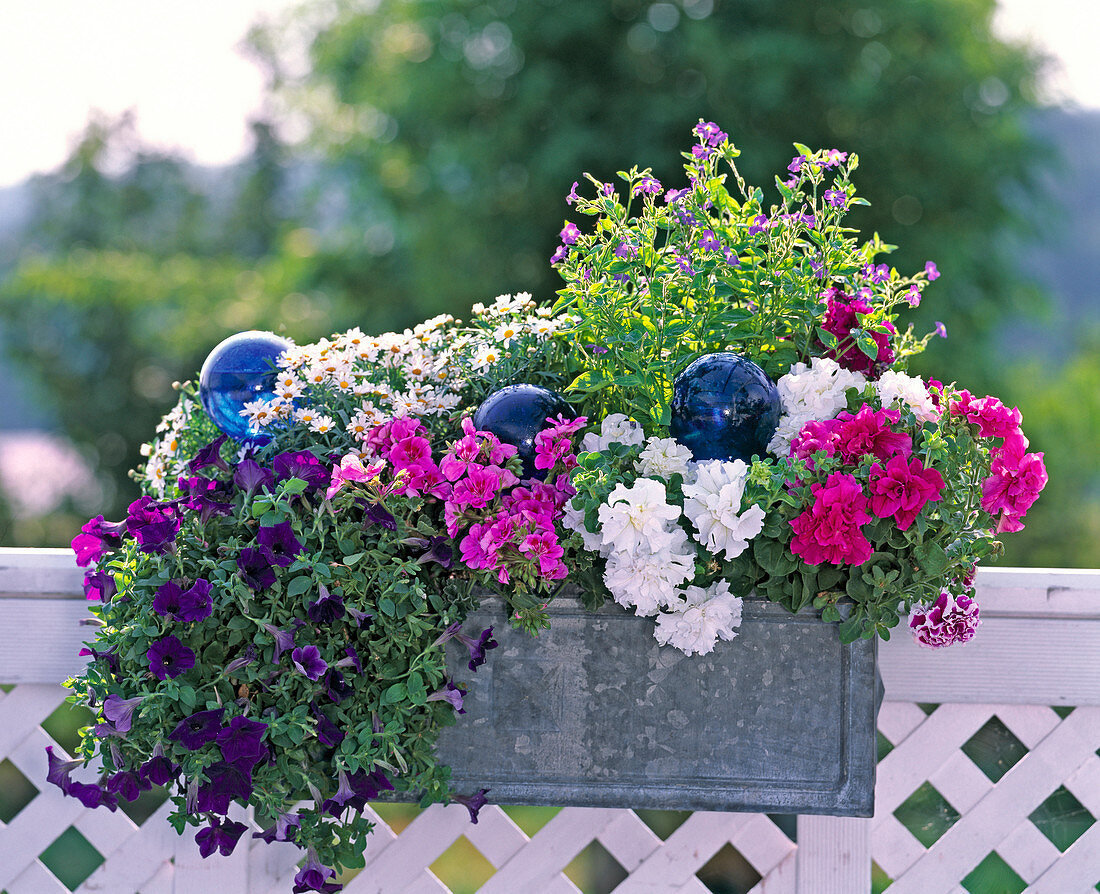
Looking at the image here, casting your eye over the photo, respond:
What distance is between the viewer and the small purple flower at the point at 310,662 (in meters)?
1.11

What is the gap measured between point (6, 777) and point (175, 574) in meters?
4.24

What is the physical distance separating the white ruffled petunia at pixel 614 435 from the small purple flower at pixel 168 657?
1.89 feet

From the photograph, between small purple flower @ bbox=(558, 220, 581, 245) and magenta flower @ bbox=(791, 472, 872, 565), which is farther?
small purple flower @ bbox=(558, 220, 581, 245)

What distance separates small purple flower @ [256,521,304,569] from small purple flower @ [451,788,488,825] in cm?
39

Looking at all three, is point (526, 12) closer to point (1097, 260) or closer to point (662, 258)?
point (662, 258)

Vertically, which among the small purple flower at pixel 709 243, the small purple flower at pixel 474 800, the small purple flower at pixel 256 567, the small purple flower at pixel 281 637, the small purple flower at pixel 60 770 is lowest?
the small purple flower at pixel 474 800

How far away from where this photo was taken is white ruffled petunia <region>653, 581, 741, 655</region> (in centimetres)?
116

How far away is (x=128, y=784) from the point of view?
1.16 metres

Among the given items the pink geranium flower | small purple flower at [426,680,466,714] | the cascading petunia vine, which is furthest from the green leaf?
the pink geranium flower

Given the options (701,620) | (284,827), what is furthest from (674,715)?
(284,827)

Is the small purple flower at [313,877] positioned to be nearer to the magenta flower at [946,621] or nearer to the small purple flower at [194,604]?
the small purple flower at [194,604]

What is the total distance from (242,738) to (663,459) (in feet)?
2.07

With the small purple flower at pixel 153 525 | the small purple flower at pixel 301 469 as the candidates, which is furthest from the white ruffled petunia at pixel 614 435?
the small purple flower at pixel 153 525

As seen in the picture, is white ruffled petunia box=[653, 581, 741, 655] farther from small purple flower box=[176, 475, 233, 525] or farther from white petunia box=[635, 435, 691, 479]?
small purple flower box=[176, 475, 233, 525]
